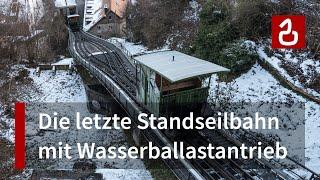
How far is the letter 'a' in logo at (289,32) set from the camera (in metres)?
25.7

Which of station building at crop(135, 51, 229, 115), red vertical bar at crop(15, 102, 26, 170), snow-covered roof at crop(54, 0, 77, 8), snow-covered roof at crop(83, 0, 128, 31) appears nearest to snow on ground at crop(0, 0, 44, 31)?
snow-covered roof at crop(54, 0, 77, 8)

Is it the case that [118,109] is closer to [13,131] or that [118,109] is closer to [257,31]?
[13,131]

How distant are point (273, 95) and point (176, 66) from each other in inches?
331

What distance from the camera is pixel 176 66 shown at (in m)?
18.2

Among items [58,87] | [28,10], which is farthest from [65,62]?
[28,10]

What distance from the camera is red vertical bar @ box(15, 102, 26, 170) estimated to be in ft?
70.1

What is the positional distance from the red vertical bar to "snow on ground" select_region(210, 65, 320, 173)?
41.4 ft

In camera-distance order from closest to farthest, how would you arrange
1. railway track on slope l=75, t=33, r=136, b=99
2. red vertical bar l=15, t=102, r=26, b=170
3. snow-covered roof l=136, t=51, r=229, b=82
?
snow-covered roof l=136, t=51, r=229, b=82
red vertical bar l=15, t=102, r=26, b=170
railway track on slope l=75, t=33, r=136, b=99

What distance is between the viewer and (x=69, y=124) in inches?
1033

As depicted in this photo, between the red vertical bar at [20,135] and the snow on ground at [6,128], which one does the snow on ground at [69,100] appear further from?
the red vertical bar at [20,135]

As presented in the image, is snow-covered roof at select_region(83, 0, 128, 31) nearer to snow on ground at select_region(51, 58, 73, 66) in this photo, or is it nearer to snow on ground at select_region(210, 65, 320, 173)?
snow on ground at select_region(51, 58, 73, 66)

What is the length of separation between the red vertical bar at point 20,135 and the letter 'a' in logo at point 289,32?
18017mm

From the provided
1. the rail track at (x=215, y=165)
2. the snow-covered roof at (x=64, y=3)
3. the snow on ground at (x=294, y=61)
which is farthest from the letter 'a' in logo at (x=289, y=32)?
the snow-covered roof at (x=64, y=3)

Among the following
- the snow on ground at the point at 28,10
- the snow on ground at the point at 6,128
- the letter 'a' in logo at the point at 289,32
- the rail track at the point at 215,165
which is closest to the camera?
the rail track at the point at 215,165
